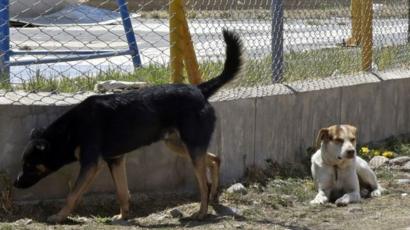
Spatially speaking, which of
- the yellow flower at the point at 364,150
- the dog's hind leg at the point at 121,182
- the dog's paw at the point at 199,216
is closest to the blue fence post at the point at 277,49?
the yellow flower at the point at 364,150

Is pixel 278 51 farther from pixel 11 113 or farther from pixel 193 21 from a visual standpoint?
pixel 11 113

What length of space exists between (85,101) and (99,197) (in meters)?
0.77

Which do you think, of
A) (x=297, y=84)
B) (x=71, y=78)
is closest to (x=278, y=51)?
(x=297, y=84)

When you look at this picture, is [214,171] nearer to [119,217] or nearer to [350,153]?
[119,217]

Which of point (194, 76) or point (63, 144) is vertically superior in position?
point (194, 76)

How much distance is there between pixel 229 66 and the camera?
6348 millimetres

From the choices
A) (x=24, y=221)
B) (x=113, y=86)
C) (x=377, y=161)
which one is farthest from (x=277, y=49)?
(x=24, y=221)

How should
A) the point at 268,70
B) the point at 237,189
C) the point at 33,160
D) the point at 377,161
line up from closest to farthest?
the point at 33,160 → the point at 237,189 → the point at 268,70 → the point at 377,161

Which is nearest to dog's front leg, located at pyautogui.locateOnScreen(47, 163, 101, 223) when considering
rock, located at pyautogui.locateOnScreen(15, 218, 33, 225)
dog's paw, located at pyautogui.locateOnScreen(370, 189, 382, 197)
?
rock, located at pyautogui.locateOnScreen(15, 218, 33, 225)

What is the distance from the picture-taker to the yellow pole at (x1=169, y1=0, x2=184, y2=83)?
6953 millimetres

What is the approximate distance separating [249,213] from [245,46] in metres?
1.39

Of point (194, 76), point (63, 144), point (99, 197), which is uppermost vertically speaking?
point (194, 76)

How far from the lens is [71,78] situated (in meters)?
7.00

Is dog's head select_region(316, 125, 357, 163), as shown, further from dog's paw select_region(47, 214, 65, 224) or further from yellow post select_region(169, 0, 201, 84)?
dog's paw select_region(47, 214, 65, 224)
